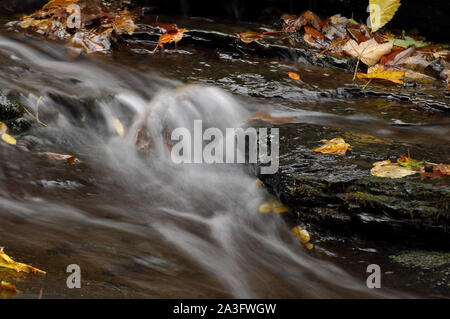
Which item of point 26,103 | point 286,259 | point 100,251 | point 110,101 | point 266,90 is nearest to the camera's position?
point 100,251

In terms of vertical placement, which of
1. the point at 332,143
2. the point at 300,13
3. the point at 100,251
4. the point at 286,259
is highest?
the point at 300,13

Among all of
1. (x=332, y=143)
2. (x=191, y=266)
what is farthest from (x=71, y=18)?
(x=191, y=266)

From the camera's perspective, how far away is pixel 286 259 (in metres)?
2.51

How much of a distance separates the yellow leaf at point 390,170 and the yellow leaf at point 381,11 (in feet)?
11.7

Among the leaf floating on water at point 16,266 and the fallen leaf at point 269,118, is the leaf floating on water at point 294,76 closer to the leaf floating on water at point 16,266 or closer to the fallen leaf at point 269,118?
the fallen leaf at point 269,118

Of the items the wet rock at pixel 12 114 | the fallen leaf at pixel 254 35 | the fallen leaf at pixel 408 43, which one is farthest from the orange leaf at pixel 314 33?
the wet rock at pixel 12 114

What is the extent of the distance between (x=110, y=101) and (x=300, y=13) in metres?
3.60

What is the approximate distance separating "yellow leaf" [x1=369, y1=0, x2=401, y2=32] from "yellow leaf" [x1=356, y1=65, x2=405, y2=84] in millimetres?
1126

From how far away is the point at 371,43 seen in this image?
5371 mm

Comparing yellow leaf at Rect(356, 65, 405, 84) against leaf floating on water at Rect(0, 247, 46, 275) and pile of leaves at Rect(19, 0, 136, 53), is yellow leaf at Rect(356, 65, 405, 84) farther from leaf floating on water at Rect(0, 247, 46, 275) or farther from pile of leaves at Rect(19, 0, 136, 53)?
leaf floating on water at Rect(0, 247, 46, 275)

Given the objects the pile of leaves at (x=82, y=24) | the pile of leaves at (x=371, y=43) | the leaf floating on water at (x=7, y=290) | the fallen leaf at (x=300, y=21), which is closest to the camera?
the leaf floating on water at (x=7, y=290)

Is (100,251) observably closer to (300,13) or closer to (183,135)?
(183,135)

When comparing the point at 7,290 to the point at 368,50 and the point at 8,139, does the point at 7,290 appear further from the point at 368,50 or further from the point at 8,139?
the point at 368,50

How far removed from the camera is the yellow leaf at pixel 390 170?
8.59 feet
